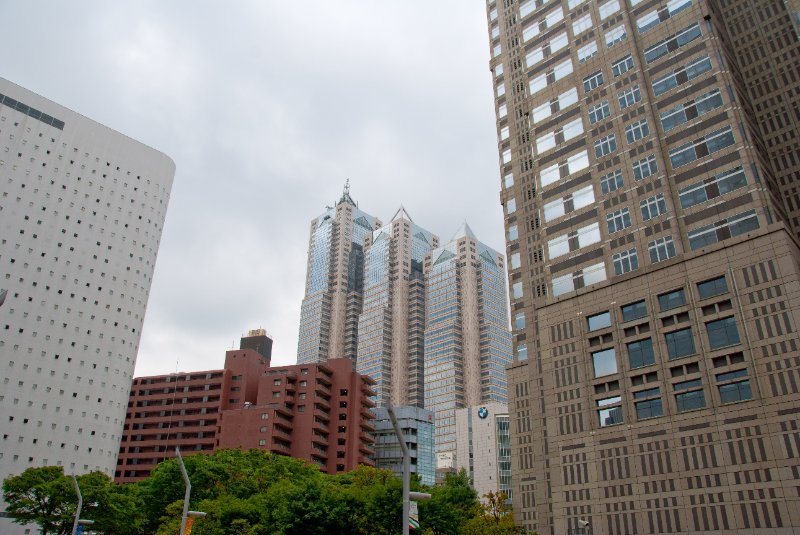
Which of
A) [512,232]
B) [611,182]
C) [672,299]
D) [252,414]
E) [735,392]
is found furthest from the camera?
[252,414]

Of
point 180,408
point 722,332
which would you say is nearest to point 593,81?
point 722,332

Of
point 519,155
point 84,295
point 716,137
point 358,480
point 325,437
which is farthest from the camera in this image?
point 325,437

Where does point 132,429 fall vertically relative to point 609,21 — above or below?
below

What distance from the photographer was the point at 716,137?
Result: 71.3 metres

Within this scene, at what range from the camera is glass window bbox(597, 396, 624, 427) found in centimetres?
6800

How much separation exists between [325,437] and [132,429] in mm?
48455

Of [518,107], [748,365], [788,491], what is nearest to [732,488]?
[788,491]

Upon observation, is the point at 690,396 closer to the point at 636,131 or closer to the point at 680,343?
the point at 680,343

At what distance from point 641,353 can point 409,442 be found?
4222 inches

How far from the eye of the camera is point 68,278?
124 metres

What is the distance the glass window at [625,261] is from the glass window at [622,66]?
2395cm

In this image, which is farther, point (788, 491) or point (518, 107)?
point (518, 107)

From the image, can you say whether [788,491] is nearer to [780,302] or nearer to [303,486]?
[780,302]

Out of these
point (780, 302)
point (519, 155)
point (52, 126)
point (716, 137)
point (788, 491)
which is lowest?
point (788, 491)
